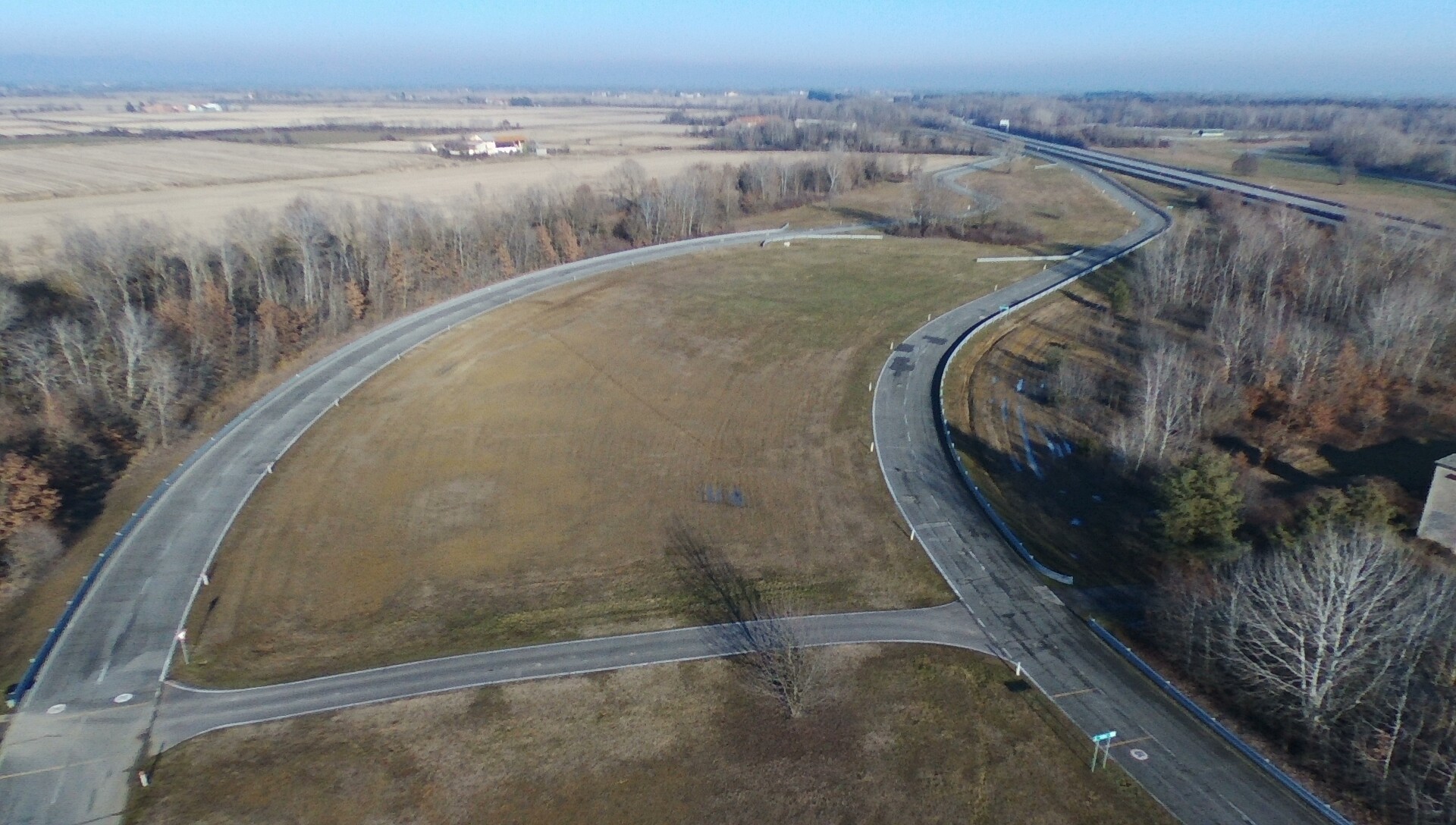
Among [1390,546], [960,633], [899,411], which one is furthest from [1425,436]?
[960,633]

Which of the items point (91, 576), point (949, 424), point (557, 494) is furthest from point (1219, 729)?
point (91, 576)

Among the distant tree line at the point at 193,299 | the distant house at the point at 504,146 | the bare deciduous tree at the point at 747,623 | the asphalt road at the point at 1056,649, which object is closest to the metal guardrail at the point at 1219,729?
the asphalt road at the point at 1056,649

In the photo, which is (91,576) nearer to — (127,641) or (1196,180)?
(127,641)

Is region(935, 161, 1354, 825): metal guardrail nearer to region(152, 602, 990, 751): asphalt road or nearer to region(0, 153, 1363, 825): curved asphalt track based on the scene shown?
region(0, 153, 1363, 825): curved asphalt track

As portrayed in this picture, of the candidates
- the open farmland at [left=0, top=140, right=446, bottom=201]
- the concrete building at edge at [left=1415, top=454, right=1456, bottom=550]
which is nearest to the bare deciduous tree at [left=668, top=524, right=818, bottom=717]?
the concrete building at edge at [left=1415, top=454, right=1456, bottom=550]

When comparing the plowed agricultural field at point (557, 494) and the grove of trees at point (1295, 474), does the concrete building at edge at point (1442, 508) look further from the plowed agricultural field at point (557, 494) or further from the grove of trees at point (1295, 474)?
the plowed agricultural field at point (557, 494)
